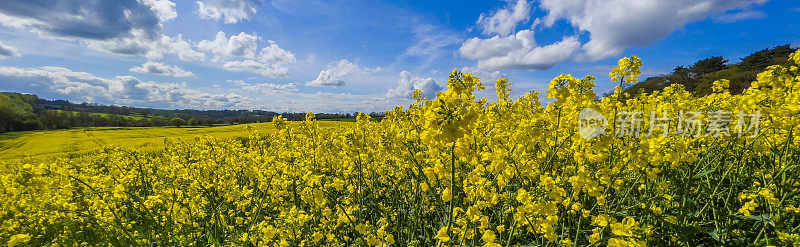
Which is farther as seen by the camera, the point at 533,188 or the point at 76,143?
the point at 76,143

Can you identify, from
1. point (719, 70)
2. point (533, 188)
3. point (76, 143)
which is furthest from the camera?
point (719, 70)

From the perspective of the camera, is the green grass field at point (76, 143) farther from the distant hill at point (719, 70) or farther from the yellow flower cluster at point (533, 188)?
the distant hill at point (719, 70)

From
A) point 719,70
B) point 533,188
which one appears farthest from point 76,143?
point 719,70

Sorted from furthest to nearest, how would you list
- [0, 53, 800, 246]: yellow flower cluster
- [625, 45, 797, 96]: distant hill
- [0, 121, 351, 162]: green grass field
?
[625, 45, 797, 96]: distant hill, [0, 121, 351, 162]: green grass field, [0, 53, 800, 246]: yellow flower cluster

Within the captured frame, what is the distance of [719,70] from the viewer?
5072 centimetres

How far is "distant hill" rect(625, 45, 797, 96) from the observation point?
39.9 meters

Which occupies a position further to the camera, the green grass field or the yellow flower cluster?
the green grass field

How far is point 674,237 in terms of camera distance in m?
3.03

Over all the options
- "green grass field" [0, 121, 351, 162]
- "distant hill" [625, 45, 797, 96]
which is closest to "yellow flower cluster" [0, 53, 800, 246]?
"green grass field" [0, 121, 351, 162]

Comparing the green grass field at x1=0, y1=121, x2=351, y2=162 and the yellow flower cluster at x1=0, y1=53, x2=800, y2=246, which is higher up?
the yellow flower cluster at x1=0, y1=53, x2=800, y2=246

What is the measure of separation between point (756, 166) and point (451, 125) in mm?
6198

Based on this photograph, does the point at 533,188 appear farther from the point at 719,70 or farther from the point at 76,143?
the point at 719,70

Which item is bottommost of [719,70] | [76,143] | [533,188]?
[76,143]

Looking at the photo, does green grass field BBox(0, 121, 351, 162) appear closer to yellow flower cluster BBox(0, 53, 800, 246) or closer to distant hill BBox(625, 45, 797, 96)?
yellow flower cluster BBox(0, 53, 800, 246)
